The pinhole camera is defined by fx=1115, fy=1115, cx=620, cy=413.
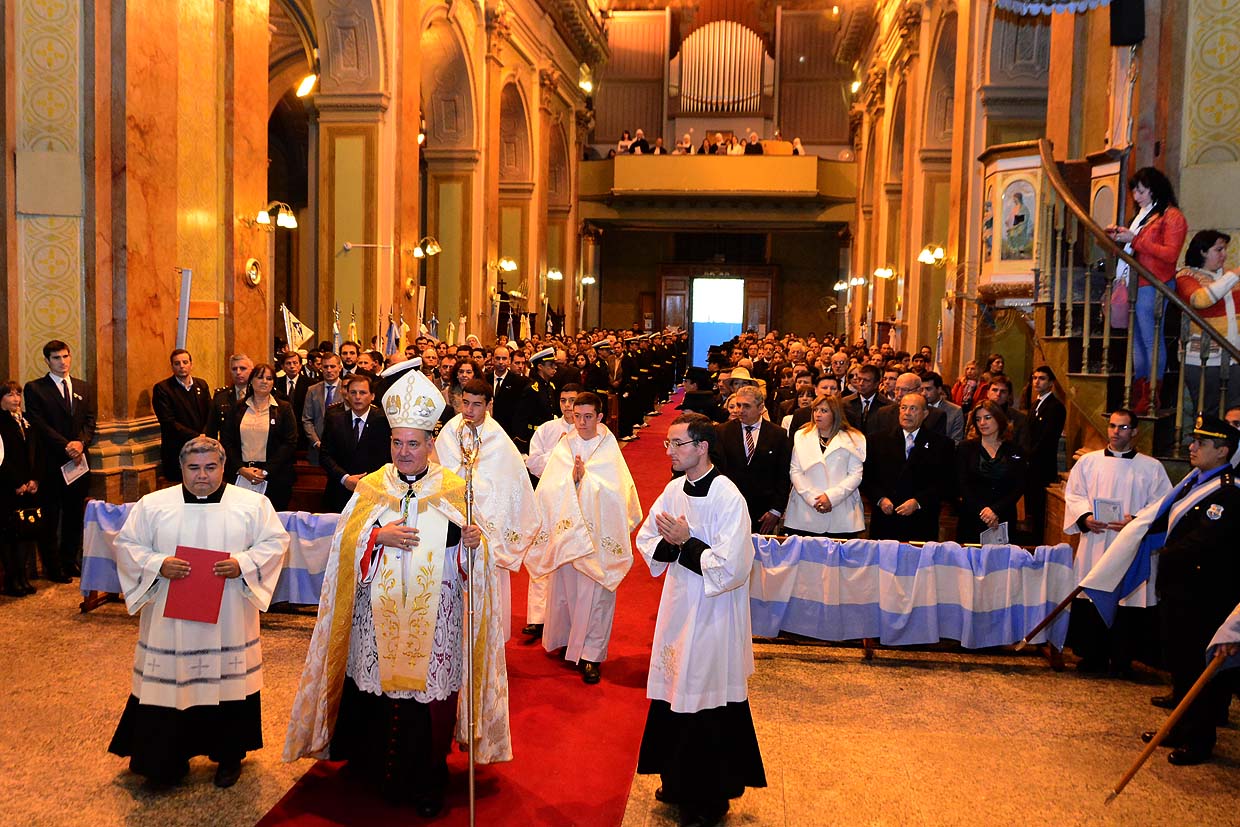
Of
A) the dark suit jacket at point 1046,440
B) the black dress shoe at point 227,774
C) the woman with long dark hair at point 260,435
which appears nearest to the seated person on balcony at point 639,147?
the dark suit jacket at point 1046,440

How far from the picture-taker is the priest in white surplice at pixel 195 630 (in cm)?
466

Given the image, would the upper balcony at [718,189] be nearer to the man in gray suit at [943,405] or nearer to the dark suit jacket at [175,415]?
the man in gray suit at [943,405]

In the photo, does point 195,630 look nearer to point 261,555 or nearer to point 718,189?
point 261,555

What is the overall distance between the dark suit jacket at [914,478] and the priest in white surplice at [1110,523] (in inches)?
38.1

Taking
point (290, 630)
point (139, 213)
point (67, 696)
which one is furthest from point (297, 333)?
point (67, 696)

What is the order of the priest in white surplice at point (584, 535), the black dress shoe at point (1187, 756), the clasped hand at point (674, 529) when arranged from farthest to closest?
1. the priest in white surplice at point (584, 535)
2. the black dress shoe at point (1187, 756)
3. the clasped hand at point (674, 529)

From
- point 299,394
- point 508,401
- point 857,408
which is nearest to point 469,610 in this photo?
point 857,408

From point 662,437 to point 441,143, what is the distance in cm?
681

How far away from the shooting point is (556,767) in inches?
204

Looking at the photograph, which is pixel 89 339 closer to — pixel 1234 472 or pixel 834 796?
pixel 834 796

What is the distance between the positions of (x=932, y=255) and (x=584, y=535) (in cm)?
1236

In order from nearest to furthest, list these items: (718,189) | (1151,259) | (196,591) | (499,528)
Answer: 1. (196,591)
2. (499,528)
3. (1151,259)
4. (718,189)

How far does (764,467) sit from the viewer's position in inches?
293

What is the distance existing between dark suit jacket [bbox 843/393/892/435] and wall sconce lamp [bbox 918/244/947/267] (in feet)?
28.2
